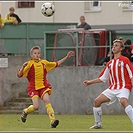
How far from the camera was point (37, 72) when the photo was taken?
1923 cm

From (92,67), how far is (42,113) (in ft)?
7.54

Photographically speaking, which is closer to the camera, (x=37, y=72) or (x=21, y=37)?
(x=37, y=72)

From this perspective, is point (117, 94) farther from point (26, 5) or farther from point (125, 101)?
point (26, 5)

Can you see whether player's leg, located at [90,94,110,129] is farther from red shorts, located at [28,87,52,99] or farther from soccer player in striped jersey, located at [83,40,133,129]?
red shorts, located at [28,87,52,99]

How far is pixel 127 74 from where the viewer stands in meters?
17.8

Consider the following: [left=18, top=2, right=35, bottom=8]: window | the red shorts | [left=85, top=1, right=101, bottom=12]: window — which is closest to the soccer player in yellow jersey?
the red shorts

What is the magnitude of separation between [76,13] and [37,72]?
20545 millimetres

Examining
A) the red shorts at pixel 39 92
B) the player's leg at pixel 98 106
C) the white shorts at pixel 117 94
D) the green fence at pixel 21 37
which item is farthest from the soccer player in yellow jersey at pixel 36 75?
the green fence at pixel 21 37

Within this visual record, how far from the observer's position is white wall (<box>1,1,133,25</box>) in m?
38.6

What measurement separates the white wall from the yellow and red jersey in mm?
18980

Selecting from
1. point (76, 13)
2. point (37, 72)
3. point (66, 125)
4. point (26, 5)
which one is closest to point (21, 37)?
point (66, 125)

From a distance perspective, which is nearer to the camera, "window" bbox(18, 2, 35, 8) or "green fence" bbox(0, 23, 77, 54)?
"green fence" bbox(0, 23, 77, 54)

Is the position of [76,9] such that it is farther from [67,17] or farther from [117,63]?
[117,63]

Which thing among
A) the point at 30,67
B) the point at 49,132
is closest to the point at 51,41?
the point at 30,67
